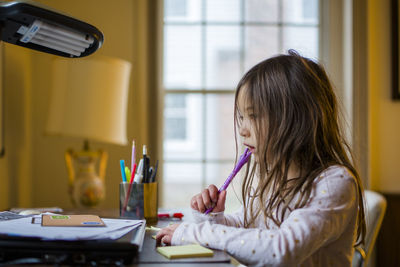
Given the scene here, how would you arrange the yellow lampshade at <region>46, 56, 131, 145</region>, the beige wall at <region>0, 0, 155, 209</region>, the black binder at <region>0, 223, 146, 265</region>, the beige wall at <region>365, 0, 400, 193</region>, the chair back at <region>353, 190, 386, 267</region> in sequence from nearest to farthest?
the black binder at <region>0, 223, 146, 265</region>, the chair back at <region>353, 190, 386, 267</region>, the yellow lampshade at <region>46, 56, 131, 145</region>, the beige wall at <region>0, 0, 155, 209</region>, the beige wall at <region>365, 0, 400, 193</region>

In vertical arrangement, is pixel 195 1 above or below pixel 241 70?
above

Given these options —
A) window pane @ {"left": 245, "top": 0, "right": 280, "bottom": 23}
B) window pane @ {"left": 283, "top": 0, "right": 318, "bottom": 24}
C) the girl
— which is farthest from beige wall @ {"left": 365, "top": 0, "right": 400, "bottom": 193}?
the girl

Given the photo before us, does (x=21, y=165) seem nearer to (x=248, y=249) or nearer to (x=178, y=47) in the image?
(x=178, y=47)

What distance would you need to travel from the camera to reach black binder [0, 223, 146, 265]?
73 cm

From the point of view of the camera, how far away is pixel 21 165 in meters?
2.40

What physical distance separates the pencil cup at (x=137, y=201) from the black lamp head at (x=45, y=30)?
38 centimetres

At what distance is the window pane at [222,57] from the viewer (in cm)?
276

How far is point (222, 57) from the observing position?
9.06 feet

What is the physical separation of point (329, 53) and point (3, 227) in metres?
2.31

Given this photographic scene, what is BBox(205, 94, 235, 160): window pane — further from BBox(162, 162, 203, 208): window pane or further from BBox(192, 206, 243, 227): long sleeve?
BBox(192, 206, 243, 227): long sleeve


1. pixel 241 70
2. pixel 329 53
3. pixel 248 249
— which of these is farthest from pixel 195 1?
pixel 248 249

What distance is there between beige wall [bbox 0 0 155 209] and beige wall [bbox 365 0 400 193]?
4.27 feet

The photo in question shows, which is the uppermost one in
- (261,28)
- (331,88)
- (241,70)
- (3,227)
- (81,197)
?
(261,28)

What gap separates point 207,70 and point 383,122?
1049 mm
